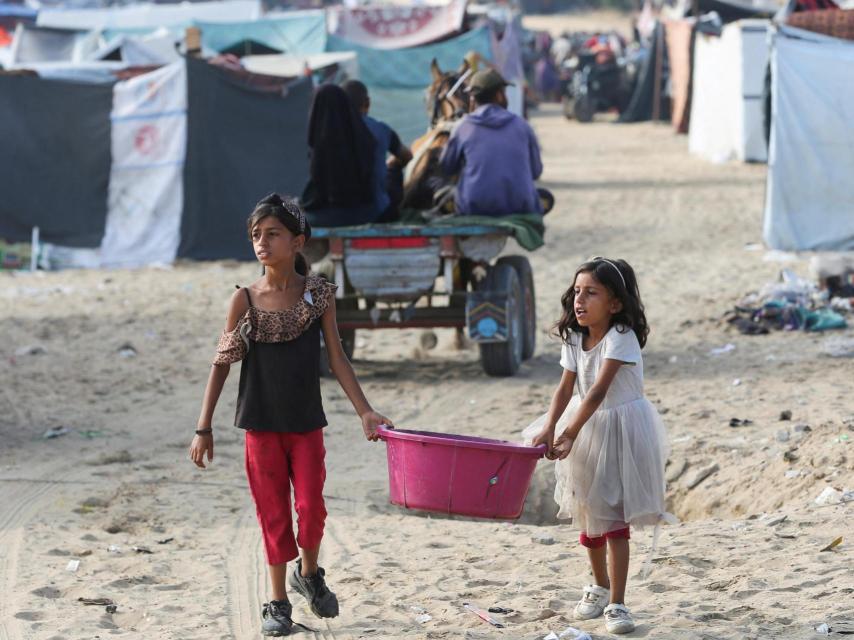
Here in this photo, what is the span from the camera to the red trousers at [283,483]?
4555 millimetres

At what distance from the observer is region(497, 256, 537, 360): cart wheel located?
956cm

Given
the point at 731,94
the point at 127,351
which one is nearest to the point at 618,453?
the point at 127,351

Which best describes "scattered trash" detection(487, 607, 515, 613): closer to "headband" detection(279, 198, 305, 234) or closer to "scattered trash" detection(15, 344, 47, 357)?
"headband" detection(279, 198, 305, 234)

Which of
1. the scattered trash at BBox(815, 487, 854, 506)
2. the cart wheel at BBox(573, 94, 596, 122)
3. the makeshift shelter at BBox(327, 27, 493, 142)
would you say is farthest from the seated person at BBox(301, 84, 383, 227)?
the cart wheel at BBox(573, 94, 596, 122)

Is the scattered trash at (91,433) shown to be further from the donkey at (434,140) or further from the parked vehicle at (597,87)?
the parked vehicle at (597,87)

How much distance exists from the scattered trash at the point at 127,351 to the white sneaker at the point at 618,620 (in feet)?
21.2

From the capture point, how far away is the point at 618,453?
443cm

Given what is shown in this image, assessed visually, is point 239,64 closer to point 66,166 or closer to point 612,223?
point 66,166

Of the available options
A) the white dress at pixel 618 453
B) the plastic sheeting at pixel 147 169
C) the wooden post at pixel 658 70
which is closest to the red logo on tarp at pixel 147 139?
the plastic sheeting at pixel 147 169

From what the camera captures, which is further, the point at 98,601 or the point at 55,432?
the point at 55,432

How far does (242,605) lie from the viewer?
501cm

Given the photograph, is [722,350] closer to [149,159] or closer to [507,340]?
[507,340]

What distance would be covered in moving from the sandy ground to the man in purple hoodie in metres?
1.20

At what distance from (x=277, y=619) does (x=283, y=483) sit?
1.52ft
